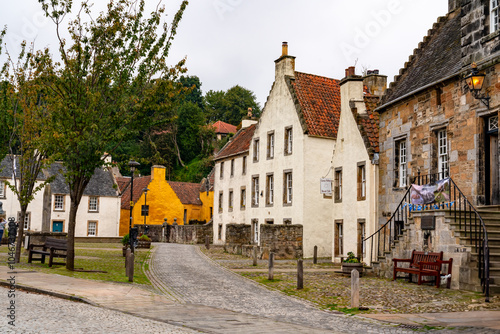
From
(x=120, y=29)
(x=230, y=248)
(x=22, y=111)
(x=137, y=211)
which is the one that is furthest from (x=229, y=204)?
(x=120, y=29)

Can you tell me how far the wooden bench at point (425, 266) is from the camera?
16.1 m

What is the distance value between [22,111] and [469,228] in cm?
1774

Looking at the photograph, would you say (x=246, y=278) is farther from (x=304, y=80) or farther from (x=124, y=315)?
(x=304, y=80)

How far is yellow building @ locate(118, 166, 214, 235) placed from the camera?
2409 inches

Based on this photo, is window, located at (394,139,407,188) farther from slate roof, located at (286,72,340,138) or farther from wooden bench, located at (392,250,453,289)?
slate roof, located at (286,72,340,138)

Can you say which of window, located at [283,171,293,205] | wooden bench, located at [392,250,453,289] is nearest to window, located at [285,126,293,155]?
window, located at [283,171,293,205]

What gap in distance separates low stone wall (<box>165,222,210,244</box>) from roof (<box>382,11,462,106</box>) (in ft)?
Result: 89.8

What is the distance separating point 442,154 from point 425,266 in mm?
4976

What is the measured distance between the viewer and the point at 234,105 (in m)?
89.4

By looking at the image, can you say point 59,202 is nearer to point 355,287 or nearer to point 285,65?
point 285,65

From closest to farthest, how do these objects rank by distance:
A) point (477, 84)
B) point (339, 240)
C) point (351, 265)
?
point (477, 84), point (351, 265), point (339, 240)

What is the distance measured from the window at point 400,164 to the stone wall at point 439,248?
15.2 feet

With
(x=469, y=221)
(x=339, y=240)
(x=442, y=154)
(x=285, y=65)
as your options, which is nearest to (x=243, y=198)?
(x=285, y=65)

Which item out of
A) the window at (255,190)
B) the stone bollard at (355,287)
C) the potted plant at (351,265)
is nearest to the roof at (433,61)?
the potted plant at (351,265)
